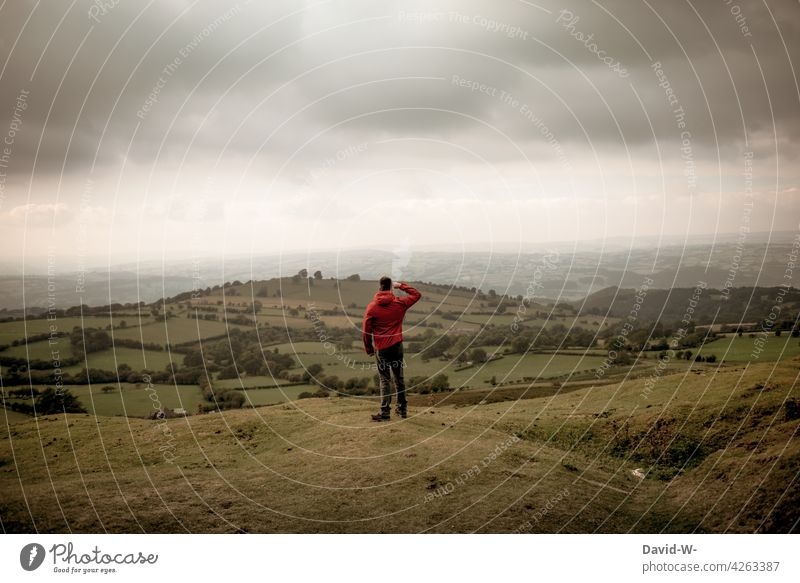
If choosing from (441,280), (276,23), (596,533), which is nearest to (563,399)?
(596,533)

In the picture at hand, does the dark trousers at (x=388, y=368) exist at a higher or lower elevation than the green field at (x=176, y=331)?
higher

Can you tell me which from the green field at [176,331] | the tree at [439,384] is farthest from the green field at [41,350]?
the tree at [439,384]

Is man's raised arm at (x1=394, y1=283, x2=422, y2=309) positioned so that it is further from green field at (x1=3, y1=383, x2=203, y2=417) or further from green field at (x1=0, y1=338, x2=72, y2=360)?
green field at (x1=0, y1=338, x2=72, y2=360)

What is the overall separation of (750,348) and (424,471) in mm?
16353

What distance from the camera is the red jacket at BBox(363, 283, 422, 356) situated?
505 inches

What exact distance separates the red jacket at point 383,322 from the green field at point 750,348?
44.4 ft

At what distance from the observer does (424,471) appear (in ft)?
35.1

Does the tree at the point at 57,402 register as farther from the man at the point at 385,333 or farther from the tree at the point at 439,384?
the tree at the point at 439,384

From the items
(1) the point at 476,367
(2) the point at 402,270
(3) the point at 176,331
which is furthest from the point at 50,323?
(1) the point at 476,367

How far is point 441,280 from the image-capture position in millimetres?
23969

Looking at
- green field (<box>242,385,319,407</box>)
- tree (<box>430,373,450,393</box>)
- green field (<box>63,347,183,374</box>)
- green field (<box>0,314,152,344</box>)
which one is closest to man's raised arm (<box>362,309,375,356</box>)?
green field (<box>242,385,319,407</box>)

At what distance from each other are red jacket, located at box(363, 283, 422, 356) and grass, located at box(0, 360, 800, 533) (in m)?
2.02

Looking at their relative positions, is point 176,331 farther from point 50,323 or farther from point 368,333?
point 368,333

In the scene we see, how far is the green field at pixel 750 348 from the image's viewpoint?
18.5 metres
